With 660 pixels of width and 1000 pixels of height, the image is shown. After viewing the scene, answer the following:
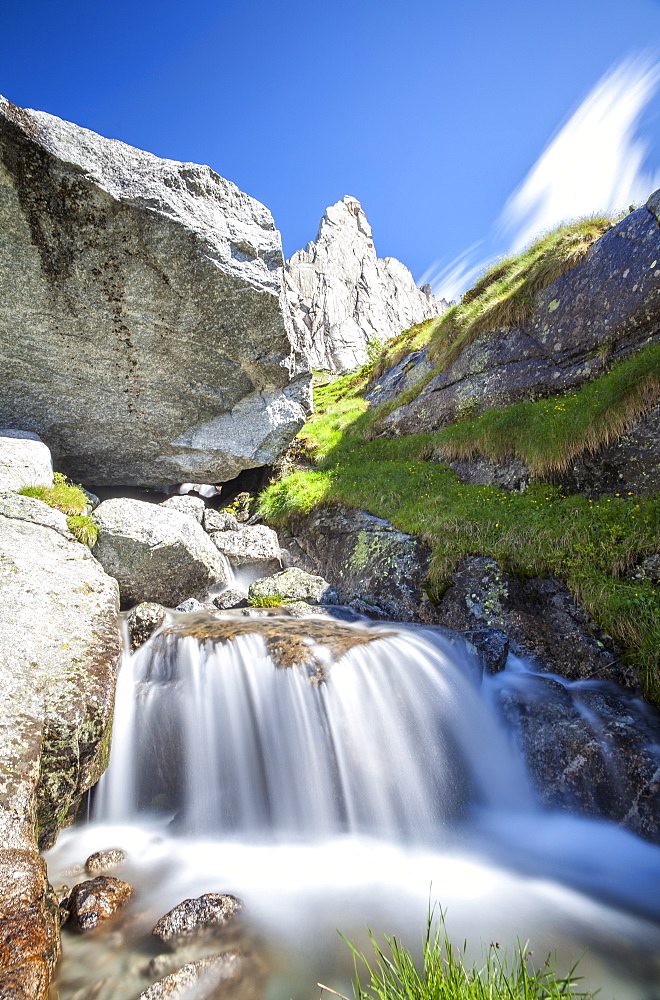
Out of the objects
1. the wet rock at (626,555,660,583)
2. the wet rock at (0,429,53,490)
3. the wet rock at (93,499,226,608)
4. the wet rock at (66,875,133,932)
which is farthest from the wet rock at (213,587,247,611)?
the wet rock at (626,555,660,583)

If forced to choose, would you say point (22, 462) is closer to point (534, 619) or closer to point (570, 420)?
point (534, 619)

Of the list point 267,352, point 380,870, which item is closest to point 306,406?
point 267,352

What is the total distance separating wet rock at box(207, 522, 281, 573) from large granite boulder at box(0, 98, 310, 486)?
2528 mm

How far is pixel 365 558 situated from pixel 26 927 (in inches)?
298

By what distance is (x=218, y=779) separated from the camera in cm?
496

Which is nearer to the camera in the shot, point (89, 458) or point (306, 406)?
point (89, 458)

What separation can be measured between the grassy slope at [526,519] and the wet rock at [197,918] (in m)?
5.41

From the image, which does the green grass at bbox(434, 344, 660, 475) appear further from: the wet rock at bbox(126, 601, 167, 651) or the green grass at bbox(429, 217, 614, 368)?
the wet rock at bbox(126, 601, 167, 651)

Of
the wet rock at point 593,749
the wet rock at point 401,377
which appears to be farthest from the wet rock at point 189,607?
the wet rock at point 401,377

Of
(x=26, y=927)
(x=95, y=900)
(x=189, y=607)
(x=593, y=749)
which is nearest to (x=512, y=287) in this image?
(x=593, y=749)

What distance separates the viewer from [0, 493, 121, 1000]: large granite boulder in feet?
8.55

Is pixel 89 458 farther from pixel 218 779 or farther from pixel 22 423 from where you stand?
pixel 218 779

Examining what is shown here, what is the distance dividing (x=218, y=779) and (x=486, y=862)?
303 cm

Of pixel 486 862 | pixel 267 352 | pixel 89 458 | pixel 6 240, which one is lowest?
pixel 486 862
